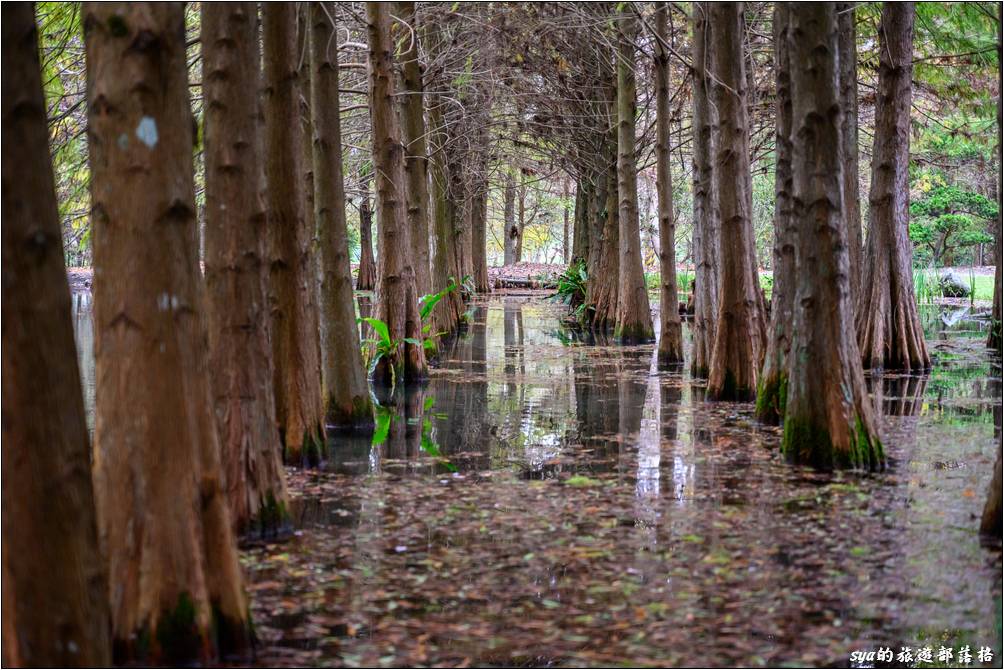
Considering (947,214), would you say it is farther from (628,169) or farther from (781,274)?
(781,274)

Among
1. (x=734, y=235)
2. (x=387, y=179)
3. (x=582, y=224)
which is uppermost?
(x=582, y=224)

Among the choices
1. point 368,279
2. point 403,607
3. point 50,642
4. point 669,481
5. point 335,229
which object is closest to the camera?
point 50,642

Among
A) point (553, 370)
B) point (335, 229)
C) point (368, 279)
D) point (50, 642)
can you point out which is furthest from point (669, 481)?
point (368, 279)

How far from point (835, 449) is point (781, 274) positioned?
8.28 ft

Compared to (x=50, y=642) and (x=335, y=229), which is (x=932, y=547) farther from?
(x=335, y=229)

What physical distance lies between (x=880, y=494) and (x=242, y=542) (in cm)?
399

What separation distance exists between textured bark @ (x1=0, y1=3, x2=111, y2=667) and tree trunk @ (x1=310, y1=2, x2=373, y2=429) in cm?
682

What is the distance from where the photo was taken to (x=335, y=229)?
1003cm

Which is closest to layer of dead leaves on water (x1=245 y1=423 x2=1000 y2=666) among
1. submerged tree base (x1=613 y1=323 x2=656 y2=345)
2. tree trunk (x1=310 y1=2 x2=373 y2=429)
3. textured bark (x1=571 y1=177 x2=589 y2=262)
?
tree trunk (x1=310 y1=2 x2=373 y2=429)

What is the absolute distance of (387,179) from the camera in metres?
12.6

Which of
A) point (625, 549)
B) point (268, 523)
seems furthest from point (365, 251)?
point (625, 549)

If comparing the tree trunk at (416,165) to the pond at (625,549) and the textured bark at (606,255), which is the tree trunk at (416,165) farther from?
the pond at (625,549)

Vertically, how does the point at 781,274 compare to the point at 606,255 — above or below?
below

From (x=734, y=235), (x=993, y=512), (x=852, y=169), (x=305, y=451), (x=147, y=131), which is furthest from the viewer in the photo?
(x=852, y=169)
